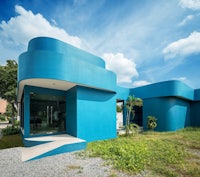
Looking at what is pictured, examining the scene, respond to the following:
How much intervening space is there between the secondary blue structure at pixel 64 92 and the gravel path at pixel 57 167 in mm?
2225

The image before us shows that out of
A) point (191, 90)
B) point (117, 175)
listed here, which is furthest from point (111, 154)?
point (191, 90)

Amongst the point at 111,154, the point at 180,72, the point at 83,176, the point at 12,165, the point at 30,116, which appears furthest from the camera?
the point at 180,72

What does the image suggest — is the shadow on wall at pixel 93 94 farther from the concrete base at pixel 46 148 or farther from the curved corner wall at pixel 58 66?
the concrete base at pixel 46 148

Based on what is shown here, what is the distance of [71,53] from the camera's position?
9047 mm

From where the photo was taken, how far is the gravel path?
4.48 m

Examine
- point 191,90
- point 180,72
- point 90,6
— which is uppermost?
point 90,6

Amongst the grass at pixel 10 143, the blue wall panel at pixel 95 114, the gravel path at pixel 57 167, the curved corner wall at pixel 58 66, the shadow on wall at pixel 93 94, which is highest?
the curved corner wall at pixel 58 66

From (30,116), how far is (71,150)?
13.0 feet

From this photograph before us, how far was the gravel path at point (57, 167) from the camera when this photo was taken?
4484mm

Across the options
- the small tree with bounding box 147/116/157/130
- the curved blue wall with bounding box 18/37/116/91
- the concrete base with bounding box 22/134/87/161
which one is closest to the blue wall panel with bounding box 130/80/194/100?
the small tree with bounding box 147/116/157/130

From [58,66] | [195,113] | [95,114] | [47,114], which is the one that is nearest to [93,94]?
[95,114]

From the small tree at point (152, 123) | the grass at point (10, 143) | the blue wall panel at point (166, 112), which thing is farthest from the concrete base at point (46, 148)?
the blue wall panel at point (166, 112)

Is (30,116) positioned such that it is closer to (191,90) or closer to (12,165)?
(12,165)

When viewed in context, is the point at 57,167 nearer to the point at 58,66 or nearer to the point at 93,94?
the point at 58,66
